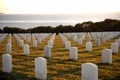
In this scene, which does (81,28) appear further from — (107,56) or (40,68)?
(40,68)

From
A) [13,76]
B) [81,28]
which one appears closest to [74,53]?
[13,76]

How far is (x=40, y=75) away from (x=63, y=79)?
98 centimetres

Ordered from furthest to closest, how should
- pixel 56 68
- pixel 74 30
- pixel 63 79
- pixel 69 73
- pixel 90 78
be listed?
1. pixel 74 30
2. pixel 56 68
3. pixel 69 73
4. pixel 63 79
5. pixel 90 78

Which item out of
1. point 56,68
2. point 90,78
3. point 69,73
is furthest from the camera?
point 56,68

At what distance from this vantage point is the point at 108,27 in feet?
195

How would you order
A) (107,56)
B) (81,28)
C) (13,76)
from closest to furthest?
(13,76) → (107,56) → (81,28)

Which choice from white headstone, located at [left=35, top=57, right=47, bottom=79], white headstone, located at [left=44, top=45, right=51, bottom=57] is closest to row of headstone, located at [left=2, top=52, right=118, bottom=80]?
white headstone, located at [left=35, top=57, right=47, bottom=79]

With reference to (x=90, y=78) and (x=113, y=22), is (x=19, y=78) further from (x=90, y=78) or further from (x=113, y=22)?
(x=113, y=22)

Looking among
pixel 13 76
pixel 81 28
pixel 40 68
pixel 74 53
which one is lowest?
pixel 13 76

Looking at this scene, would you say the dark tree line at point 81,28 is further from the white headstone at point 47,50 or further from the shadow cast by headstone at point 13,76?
the shadow cast by headstone at point 13,76

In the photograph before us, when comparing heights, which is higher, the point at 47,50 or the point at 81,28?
the point at 81,28

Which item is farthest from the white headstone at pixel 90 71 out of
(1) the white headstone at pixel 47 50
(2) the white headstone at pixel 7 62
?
(1) the white headstone at pixel 47 50

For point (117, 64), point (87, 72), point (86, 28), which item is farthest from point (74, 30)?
point (87, 72)

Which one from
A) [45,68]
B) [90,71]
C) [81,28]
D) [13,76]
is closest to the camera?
[90,71]
